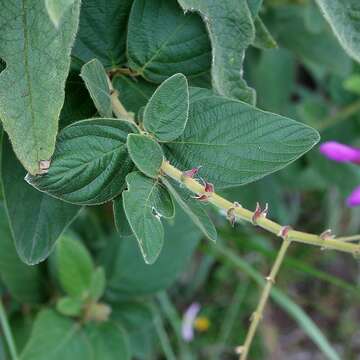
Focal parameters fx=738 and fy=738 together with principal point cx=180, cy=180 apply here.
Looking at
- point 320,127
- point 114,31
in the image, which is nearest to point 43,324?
point 114,31

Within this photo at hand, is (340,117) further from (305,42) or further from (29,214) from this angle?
(29,214)

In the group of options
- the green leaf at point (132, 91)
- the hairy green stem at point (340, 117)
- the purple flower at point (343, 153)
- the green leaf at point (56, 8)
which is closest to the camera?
the green leaf at point (56, 8)

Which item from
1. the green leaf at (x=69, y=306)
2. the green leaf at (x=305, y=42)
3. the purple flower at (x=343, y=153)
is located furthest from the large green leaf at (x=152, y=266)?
the green leaf at (x=305, y=42)

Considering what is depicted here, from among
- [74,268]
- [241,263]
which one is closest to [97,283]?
[74,268]

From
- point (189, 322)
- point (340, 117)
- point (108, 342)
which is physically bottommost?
point (189, 322)

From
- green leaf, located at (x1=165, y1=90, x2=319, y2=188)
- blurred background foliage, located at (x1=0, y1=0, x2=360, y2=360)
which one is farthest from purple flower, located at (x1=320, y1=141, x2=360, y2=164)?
green leaf, located at (x1=165, y1=90, x2=319, y2=188)

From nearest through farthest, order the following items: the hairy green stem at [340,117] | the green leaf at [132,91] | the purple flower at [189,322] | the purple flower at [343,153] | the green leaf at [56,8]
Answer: the green leaf at [56,8]
the green leaf at [132,91]
the purple flower at [343,153]
the hairy green stem at [340,117]
the purple flower at [189,322]

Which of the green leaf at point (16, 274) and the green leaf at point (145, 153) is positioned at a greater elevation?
the green leaf at point (145, 153)

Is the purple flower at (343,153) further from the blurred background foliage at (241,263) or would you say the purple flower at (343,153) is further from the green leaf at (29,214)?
the green leaf at (29,214)

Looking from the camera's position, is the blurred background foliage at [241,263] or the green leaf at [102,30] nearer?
the green leaf at [102,30]
